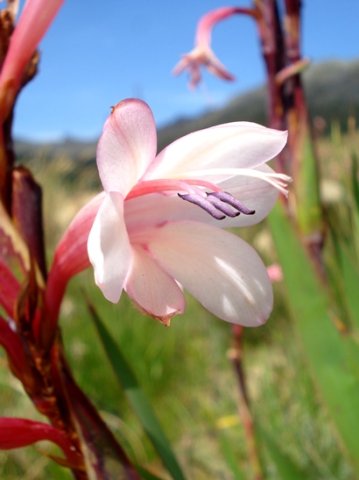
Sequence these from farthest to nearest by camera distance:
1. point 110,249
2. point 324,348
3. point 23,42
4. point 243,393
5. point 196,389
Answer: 1. point 196,389
2. point 243,393
3. point 324,348
4. point 23,42
5. point 110,249

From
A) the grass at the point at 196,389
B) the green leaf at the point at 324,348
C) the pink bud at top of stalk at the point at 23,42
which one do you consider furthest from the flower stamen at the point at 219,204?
the grass at the point at 196,389

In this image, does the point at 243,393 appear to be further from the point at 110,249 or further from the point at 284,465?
the point at 110,249

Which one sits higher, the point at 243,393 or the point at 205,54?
the point at 205,54

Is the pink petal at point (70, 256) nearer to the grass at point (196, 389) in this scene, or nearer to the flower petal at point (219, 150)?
the flower petal at point (219, 150)

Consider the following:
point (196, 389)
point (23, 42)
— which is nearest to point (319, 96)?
point (196, 389)

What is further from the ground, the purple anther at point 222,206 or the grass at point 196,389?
the purple anther at point 222,206

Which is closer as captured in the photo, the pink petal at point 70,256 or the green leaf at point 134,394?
the pink petal at point 70,256

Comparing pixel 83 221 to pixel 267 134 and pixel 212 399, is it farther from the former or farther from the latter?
pixel 212 399

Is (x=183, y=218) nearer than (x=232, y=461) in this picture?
→ Yes
